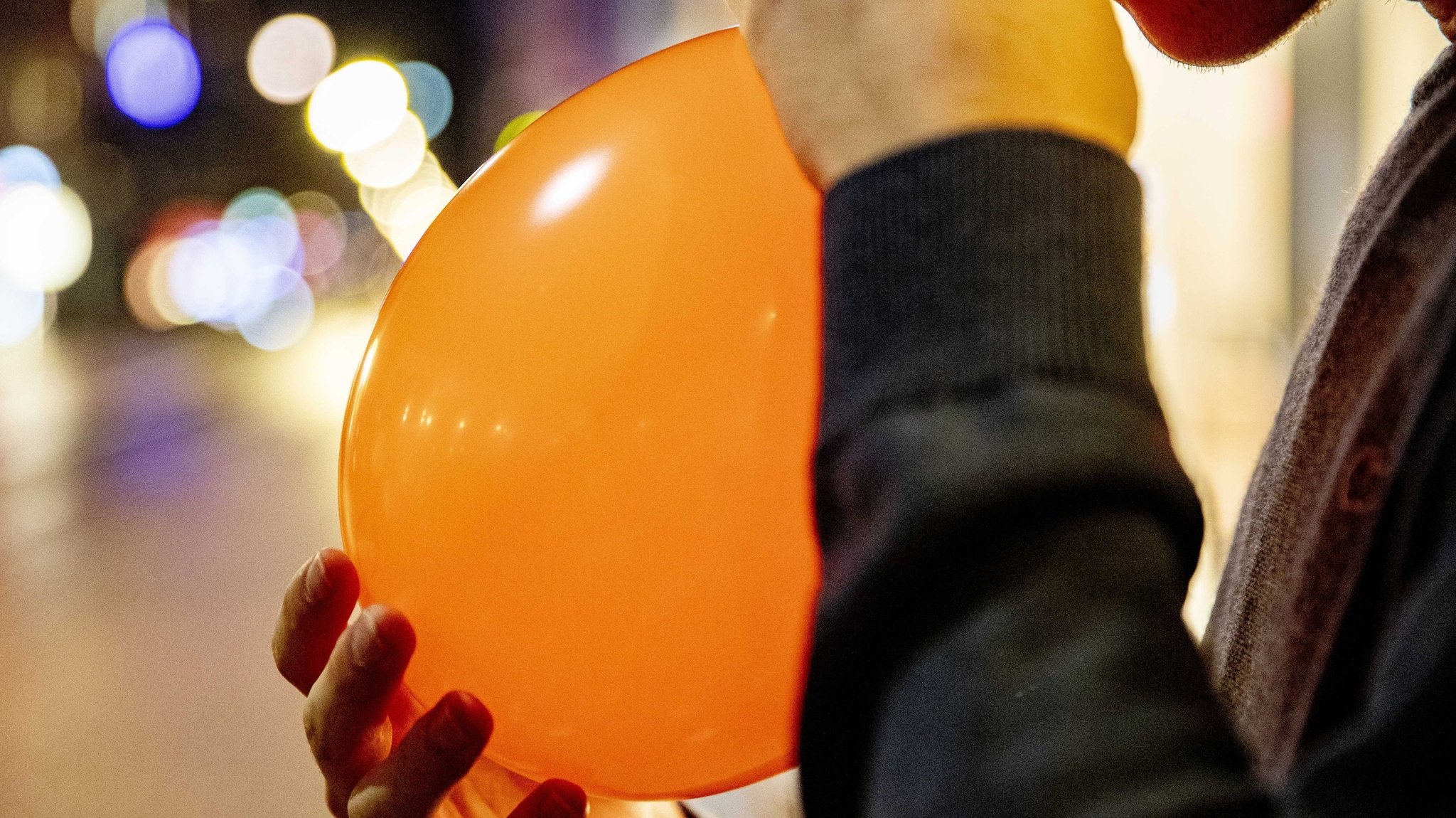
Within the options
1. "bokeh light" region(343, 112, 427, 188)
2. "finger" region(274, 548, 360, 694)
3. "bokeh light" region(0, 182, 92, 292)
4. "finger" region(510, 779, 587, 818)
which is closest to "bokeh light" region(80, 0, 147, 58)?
"bokeh light" region(0, 182, 92, 292)

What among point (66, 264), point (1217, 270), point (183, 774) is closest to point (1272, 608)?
point (183, 774)

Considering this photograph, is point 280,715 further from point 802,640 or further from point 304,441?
point 304,441

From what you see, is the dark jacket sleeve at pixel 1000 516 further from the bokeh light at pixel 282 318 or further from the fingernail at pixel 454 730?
the bokeh light at pixel 282 318

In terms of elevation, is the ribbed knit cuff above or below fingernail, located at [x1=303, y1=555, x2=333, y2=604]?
above

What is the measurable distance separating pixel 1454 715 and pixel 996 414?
0.49ft

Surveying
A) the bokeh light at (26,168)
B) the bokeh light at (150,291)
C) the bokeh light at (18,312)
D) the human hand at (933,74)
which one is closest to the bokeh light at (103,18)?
the bokeh light at (26,168)

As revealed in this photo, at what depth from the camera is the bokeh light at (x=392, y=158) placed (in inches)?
747

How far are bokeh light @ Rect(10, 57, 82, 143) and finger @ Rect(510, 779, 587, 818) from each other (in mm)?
12099

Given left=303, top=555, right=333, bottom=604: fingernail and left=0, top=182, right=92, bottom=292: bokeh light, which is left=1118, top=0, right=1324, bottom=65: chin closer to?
left=303, top=555, right=333, bottom=604: fingernail

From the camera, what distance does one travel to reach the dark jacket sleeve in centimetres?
32

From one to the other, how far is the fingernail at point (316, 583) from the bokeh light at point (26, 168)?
498 inches

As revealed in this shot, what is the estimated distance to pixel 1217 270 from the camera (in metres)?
4.03

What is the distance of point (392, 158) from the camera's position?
19609 mm

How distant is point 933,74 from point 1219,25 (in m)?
0.34
